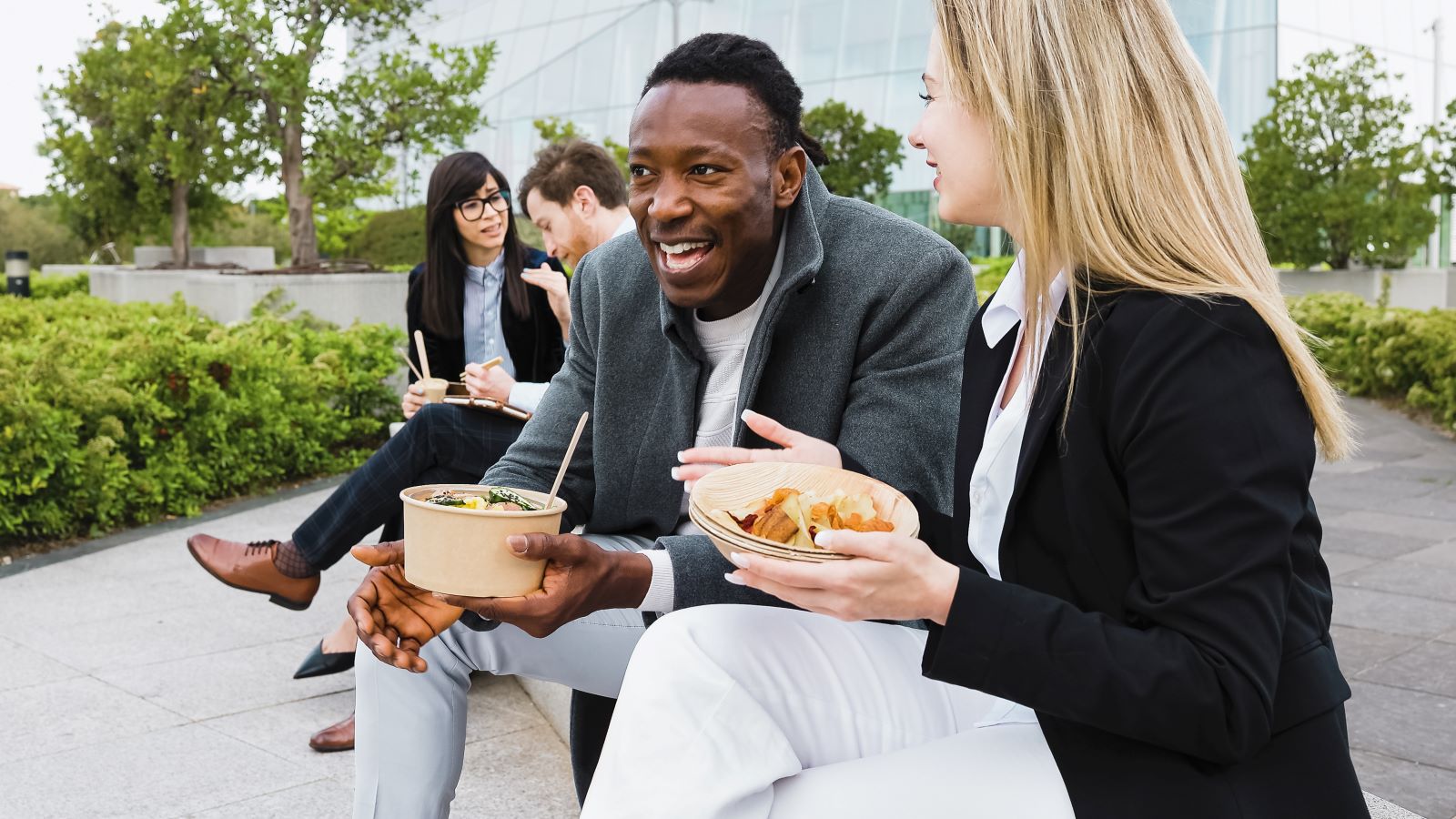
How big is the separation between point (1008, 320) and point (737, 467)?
443 mm

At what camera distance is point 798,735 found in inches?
71.7

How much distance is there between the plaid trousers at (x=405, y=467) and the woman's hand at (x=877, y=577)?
2.44 metres

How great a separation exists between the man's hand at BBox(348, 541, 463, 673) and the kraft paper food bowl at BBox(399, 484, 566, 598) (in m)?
0.23

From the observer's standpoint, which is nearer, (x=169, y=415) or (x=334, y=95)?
(x=169, y=415)

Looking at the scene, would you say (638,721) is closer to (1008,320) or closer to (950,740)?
(950,740)

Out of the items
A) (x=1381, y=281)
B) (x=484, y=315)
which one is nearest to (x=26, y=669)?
(x=484, y=315)

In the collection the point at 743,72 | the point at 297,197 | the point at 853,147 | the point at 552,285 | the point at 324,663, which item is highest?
the point at 853,147

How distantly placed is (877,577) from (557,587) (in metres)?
0.69

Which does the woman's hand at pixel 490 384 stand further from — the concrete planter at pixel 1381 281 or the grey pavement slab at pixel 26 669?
the concrete planter at pixel 1381 281

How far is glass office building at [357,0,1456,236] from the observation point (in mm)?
21594

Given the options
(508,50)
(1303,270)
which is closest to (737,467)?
(1303,270)

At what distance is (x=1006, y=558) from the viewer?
1.64 metres

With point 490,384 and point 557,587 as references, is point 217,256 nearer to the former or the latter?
point 490,384

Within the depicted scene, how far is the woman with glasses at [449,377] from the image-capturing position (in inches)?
151
